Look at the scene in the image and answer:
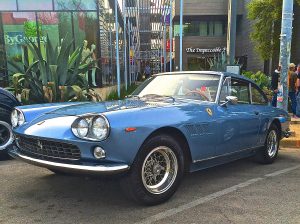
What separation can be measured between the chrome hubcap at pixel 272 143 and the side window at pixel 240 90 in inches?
31.7

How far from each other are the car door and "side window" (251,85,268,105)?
196mm

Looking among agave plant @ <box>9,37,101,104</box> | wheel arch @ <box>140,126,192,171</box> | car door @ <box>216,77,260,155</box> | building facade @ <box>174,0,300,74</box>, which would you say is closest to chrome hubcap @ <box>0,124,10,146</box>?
agave plant @ <box>9,37,101,104</box>

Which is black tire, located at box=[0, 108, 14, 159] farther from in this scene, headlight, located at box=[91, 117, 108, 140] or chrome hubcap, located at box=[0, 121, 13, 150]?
headlight, located at box=[91, 117, 108, 140]

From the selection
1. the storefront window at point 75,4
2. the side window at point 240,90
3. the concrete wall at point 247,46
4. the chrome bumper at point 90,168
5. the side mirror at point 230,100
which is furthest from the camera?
the concrete wall at point 247,46

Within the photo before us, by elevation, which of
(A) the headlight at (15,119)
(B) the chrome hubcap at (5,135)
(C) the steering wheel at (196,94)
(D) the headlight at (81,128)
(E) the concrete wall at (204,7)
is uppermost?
(E) the concrete wall at (204,7)

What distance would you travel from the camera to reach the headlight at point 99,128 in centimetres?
346

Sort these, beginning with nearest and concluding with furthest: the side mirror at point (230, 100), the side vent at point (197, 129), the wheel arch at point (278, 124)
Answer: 1. the side vent at point (197, 129)
2. the side mirror at point (230, 100)
3. the wheel arch at point (278, 124)

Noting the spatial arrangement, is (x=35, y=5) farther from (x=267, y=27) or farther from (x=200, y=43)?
(x=200, y=43)

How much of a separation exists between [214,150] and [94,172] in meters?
1.65

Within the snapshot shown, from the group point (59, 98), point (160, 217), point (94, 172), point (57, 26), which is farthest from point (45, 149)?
point (57, 26)

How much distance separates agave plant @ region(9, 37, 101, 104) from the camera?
7.93m

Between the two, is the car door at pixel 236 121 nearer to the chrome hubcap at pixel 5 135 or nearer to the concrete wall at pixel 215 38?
the chrome hubcap at pixel 5 135

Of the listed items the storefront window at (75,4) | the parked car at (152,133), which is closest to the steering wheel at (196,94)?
the parked car at (152,133)

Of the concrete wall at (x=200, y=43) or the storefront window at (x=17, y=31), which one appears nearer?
the storefront window at (x=17, y=31)
